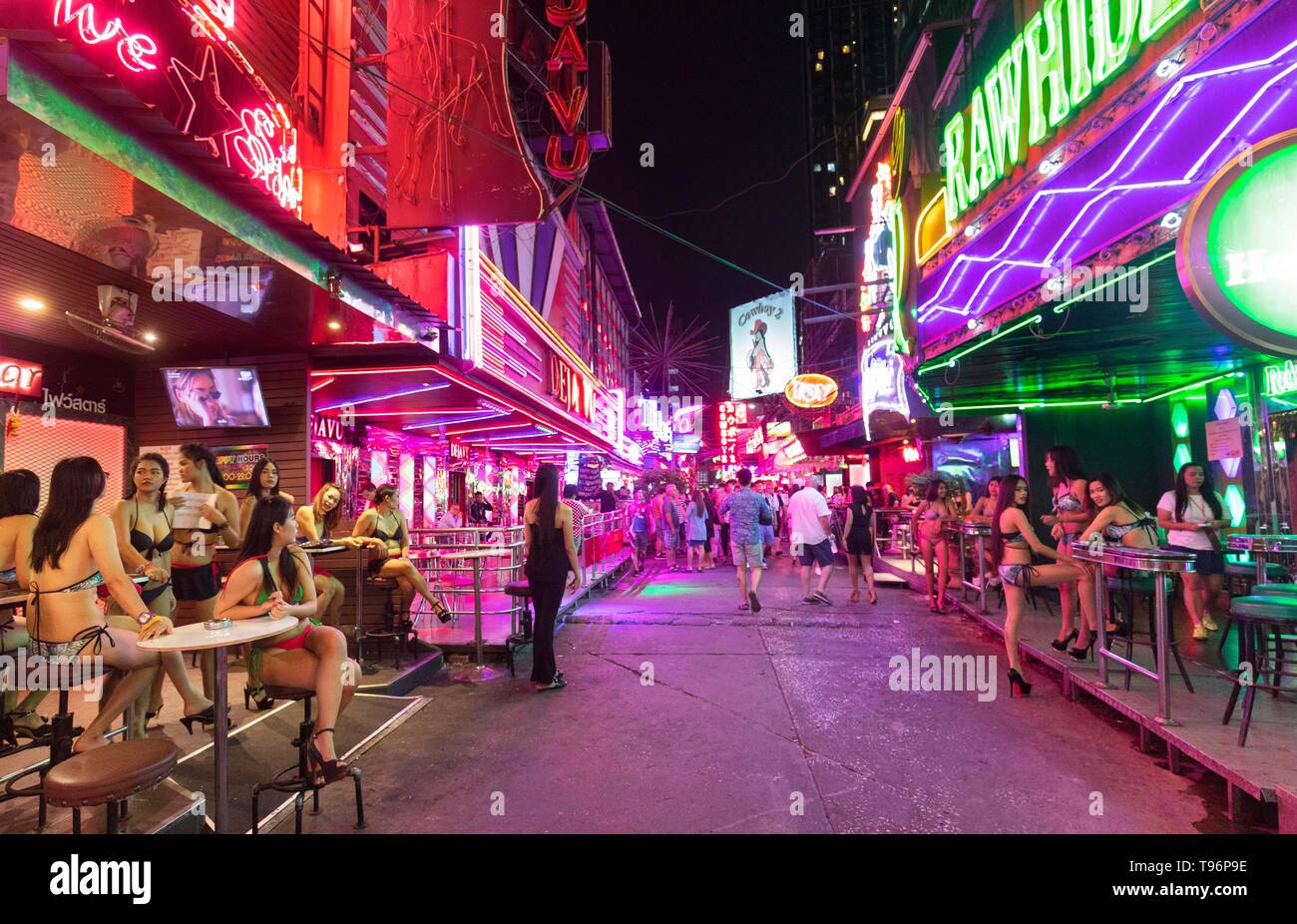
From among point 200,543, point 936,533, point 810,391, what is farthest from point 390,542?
point 810,391

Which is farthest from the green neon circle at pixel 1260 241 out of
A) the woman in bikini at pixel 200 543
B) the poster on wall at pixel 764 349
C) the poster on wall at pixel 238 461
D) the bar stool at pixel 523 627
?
the poster on wall at pixel 764 349

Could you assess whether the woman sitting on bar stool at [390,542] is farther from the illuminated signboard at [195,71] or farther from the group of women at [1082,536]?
the group of women at [1082,536]

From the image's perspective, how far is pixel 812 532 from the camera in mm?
10383

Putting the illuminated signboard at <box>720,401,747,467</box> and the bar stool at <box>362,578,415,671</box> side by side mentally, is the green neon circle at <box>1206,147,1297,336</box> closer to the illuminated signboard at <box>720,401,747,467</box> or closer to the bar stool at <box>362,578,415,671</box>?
the bar stool at <box>362,578,415,671</box>

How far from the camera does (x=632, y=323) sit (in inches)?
1949

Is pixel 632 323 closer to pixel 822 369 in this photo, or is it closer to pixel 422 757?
pixel 822 369

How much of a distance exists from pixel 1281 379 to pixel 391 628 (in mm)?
11353

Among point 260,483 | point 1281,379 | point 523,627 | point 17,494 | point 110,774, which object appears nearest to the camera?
point 110,774

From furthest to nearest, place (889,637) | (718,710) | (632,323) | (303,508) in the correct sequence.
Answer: (632,323) → (889,637) → (303,508) → (718,710)

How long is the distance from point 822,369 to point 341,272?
3127cm

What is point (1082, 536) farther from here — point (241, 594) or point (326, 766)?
point (241, 594)

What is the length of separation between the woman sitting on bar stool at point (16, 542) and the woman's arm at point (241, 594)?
1031 millimetres

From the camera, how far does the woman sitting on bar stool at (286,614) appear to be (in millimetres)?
3715
